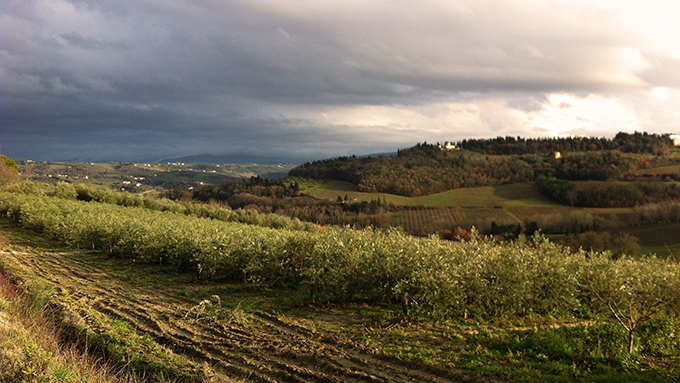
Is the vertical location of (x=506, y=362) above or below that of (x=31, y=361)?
below

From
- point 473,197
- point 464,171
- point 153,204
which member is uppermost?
point 464,171

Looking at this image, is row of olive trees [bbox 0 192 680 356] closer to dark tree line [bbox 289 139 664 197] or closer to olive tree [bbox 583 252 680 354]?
olive tree [bbox 583 252 680 354]

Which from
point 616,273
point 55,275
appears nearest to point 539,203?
point 616,273

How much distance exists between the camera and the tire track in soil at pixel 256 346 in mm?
14695

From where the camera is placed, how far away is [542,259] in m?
25.0

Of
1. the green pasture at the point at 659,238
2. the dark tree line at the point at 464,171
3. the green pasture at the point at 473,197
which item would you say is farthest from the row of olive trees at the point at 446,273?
the dark tree line at the point at 464,171

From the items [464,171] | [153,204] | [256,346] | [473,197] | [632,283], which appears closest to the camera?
[256,346]

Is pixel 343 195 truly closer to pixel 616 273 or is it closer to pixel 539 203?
pixel 539 203

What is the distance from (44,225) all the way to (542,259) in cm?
5709

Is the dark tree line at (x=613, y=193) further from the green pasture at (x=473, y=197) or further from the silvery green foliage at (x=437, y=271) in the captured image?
the silvery green foliage at (x=437, y=271)

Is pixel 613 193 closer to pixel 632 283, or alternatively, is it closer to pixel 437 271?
pixel 632 283

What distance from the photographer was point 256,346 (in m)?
17.5

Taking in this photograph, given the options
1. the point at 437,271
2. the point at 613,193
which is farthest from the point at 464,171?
the point at 437,271

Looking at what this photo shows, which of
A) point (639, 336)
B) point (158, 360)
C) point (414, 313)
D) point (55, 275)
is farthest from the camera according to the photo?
point (55, 275)
